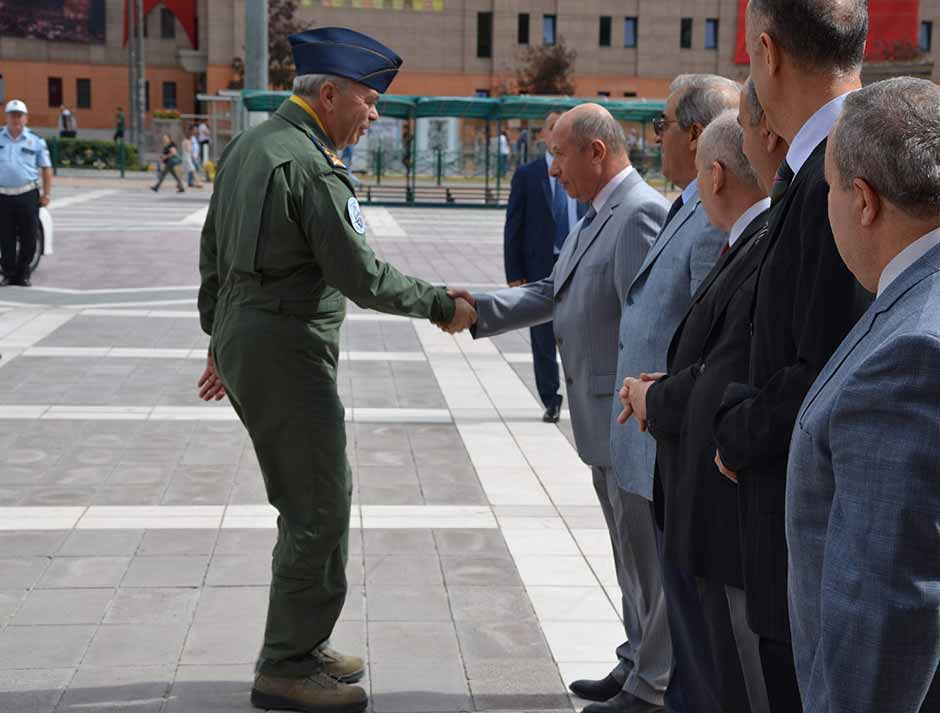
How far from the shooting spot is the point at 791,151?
2.51 meters

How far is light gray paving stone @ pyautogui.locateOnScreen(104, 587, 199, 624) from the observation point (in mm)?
4574

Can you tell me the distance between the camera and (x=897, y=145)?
182 centimetres

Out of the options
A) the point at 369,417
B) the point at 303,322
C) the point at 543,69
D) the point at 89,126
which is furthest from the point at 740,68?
the point at 303,322

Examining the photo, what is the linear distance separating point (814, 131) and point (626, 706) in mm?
2039

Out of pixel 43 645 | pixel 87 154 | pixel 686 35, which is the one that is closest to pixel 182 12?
pixel 87 154

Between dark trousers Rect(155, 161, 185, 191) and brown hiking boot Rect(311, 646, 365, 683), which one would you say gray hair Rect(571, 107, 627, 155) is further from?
dark trousers Rect(155, 161, 185, 191)

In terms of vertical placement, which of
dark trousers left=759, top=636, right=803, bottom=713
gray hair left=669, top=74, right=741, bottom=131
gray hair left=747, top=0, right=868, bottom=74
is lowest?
dark trousers left=759, top=636, right=803, bottom=713

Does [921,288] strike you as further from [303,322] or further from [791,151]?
[303,322]

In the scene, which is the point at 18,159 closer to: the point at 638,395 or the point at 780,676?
the point at 638,395

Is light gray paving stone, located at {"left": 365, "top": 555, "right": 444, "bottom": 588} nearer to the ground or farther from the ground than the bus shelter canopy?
nearer to the ground

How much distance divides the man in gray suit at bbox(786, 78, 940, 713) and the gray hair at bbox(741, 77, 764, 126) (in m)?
0.75

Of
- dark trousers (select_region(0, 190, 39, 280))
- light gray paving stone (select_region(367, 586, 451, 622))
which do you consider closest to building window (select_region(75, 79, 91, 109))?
dark trousers (select_region(0, 190, 39, 280))

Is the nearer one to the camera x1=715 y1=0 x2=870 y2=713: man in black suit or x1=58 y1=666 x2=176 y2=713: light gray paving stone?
x1=715 y1=0 x2=870 y2=713: man in black suit

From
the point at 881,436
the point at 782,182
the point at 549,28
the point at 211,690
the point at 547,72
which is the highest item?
the point at 549,28
